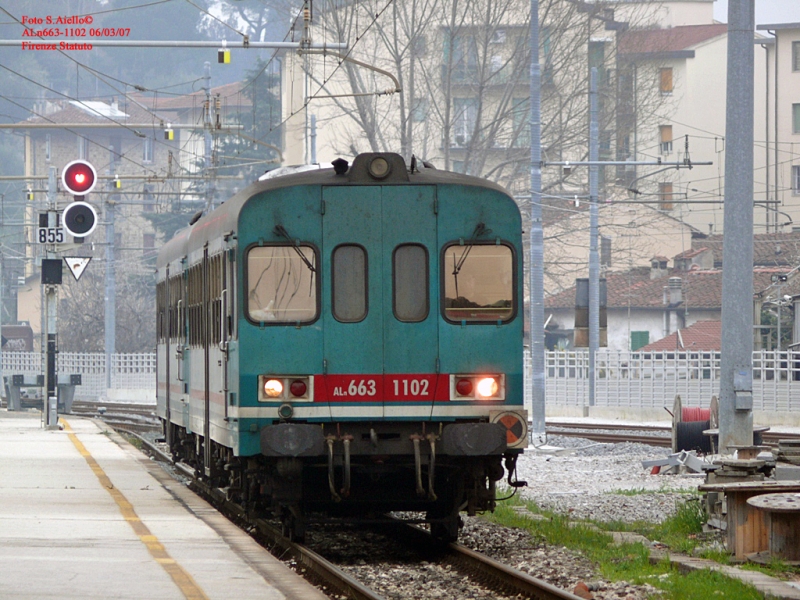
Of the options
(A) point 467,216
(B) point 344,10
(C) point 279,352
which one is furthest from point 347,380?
(B) point 344,10

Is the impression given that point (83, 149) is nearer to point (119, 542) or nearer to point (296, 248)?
point (296, 248)

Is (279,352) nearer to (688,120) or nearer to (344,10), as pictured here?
(344,10)

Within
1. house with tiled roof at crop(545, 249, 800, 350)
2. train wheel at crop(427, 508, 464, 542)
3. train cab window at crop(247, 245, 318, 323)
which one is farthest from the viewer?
house with tiled roof at crop(545, 249, 800, 350)

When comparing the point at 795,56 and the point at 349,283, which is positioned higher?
the point at 795,56

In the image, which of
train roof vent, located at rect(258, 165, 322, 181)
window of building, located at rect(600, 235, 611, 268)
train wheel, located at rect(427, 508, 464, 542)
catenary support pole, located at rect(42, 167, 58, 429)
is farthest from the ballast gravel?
window of building, located at rect(600, 235, 611, 268)

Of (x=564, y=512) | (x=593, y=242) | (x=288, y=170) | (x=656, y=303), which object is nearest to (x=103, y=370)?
(x=593, y=242)

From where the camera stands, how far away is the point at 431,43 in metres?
46.9

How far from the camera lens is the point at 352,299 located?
11062 mm

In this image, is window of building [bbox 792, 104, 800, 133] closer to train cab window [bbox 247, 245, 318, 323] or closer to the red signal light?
the red signal light

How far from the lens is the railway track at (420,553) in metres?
9.06

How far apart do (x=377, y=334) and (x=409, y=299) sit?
0.37m

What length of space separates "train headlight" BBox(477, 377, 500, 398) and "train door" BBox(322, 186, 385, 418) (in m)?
0.76

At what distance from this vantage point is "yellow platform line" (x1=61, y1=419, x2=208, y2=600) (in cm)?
852

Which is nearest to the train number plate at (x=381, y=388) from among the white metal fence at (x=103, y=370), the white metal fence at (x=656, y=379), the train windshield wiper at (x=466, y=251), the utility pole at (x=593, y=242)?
the train windshield wiper at (x=466, y=251)
